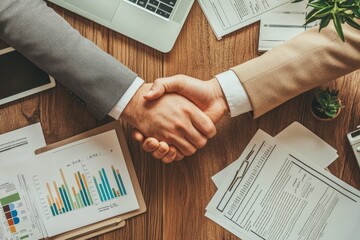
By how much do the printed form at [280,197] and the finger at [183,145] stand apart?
0.13 metres

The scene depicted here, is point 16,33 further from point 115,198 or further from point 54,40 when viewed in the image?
point 115,198

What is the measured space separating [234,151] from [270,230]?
0.21m

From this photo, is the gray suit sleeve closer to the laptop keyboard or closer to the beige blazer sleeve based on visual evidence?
the laptop keyboard

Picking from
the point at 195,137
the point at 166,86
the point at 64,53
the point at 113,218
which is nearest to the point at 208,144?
the point at 195,137

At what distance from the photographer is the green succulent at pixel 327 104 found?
1.04 meters

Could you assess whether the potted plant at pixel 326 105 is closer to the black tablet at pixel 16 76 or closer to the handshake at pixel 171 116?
the handshake at pixel 171 116

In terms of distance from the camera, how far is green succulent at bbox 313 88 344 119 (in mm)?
1036

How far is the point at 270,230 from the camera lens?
3.55 ft

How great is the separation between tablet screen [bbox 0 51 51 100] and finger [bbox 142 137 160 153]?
292 millimetres

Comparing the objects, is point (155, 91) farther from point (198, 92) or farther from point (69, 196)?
point (69, 196)

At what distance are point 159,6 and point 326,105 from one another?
0.45 metres

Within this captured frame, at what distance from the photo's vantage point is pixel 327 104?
104 cm

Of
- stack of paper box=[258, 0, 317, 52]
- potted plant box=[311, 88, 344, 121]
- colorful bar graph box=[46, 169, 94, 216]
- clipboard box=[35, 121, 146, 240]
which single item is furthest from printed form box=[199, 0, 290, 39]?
colorful bar graph box=[46, 169, 94, 216]

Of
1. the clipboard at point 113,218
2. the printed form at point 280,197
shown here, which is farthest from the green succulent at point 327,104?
the clipboard at point 113,218
